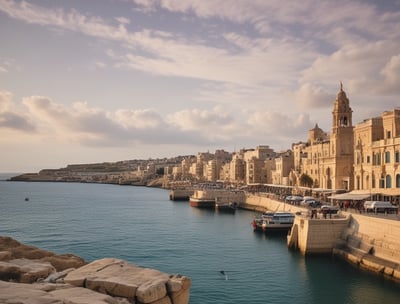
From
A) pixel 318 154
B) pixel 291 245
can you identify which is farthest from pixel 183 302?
pixel 318 154

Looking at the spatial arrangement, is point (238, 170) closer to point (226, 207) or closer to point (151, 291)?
point (226, 207)

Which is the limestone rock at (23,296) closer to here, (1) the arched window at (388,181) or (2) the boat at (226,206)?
(1) the arched window at (388,181)

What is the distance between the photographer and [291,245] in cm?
4116

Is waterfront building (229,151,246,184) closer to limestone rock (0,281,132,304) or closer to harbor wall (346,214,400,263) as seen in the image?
harbor wall (346,214,400,263)

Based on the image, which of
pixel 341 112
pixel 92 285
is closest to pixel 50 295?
pixel 92 285

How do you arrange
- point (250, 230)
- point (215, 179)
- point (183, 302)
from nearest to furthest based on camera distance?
point (183, 302)
point (250, 230)
point (215, 179)

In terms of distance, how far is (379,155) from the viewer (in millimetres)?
55125

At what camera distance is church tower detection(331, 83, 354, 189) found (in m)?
69.6

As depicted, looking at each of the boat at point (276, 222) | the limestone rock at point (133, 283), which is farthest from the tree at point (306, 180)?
the limestone rock at point (133, 283)

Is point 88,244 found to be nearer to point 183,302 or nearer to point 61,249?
A: point 61,249

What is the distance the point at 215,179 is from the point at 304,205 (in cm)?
12393

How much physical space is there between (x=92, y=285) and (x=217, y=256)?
83.7 feet

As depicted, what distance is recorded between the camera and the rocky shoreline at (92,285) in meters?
12.6

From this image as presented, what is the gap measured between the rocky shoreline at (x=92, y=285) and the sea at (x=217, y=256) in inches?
449
